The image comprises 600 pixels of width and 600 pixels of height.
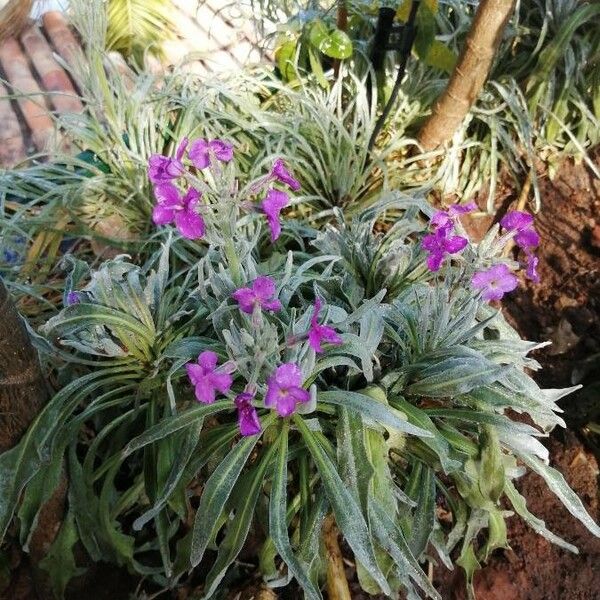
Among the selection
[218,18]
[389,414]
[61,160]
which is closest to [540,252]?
[389,414]

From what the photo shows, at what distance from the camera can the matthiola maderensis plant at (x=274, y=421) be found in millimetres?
1036

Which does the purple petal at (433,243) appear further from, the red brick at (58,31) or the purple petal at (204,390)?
the red brick at (58,31)

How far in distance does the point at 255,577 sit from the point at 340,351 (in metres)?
0.55

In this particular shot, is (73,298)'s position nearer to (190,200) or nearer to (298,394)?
(190,200)

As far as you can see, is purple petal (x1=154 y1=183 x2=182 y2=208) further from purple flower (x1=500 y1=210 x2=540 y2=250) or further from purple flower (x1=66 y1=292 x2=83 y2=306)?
purple flower (x1=500 y1=210 x2=540 y2=250)

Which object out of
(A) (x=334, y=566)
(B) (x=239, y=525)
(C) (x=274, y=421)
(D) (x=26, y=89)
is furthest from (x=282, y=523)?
(D) (x=26, y=89)

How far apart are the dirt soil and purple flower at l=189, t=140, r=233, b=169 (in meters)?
1.08

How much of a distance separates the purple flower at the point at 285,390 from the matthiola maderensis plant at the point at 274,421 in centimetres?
7

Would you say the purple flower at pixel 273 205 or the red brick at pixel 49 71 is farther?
the red brick at pixel 49 71

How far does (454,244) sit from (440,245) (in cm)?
3

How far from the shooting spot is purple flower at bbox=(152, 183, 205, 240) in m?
0.93

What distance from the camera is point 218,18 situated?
3525 mm

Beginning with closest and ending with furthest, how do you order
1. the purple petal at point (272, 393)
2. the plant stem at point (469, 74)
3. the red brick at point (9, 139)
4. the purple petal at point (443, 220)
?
the purple petal at point (272, 393) < the purple petal at point (443, 220) < the plant stem at point (469, 74) < the red brick at point (9, 139)

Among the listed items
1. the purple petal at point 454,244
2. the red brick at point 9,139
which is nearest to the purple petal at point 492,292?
the purple petal at point 454,244
